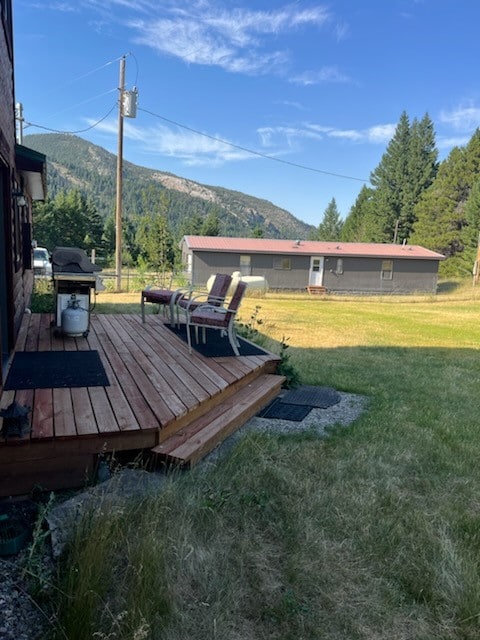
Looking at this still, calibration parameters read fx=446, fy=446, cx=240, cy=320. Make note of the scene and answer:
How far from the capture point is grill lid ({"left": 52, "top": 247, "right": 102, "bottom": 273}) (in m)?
5.13

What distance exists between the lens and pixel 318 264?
22.8 m

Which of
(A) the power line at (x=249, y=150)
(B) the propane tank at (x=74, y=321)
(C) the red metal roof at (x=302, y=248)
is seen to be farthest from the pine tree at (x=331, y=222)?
(B) the propane tank at (x=74, y=321)

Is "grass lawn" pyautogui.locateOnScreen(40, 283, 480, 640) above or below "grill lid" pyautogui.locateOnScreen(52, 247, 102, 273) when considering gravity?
below

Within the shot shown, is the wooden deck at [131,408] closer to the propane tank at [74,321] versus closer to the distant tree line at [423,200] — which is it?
the propane tank at [74,321]

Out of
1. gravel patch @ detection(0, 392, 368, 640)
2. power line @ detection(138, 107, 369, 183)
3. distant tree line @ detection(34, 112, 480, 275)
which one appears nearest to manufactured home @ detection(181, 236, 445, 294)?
power line @ detection(138, 107, 369, 183)

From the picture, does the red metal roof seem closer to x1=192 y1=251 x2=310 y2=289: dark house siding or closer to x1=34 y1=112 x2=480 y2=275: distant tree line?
x1=192 y1=251 x2=310 y2=289: dark house siding

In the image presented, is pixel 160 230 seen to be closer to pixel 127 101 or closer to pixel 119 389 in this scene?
pixel 127 101

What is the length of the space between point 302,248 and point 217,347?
60.6 feet

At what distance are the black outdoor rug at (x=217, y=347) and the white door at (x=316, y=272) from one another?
1750 centimetres

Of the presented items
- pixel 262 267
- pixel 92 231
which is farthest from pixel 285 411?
pixel 92 231

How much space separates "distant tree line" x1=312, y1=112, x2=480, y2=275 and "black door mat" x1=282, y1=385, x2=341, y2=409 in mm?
26197

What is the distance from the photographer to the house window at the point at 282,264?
22344 millimetres

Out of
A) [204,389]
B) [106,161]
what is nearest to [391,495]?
[204,389]

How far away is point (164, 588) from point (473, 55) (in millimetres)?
26372
